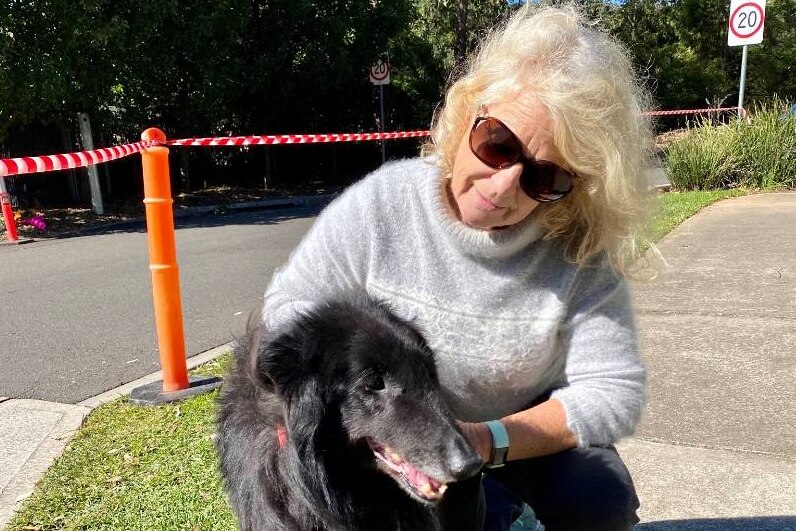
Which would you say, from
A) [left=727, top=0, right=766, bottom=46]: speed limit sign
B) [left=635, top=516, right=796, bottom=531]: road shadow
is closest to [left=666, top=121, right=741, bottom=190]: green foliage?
[left=727, top=0, right=766, bottom=46]: speed limit sign

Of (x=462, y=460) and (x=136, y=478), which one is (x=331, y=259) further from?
(x=136, y=478)

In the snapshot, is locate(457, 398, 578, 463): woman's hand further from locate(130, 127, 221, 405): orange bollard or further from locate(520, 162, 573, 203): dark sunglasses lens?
locate(130, 127, 221, 405): orange bollard

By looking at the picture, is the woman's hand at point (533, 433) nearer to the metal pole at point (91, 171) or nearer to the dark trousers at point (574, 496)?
the dark trousers at point (574, 496)

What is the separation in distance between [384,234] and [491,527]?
1.13 meters

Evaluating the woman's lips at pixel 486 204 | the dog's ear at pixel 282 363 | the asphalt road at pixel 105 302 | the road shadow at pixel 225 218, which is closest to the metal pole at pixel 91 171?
the road shadow at pixel 225 218

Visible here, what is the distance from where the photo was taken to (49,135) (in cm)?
1225

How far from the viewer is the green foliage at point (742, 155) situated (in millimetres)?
10961

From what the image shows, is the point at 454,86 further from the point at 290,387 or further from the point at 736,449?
the point at 736,449

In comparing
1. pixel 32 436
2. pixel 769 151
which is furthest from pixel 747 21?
pixel 32 436

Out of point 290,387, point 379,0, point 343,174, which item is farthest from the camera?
point 343,174

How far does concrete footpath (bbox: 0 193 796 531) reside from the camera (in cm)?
254

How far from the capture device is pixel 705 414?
3.20m

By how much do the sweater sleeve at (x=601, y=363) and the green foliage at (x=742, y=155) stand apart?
33.7ft

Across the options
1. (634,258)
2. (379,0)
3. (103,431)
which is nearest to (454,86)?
(634,258)
